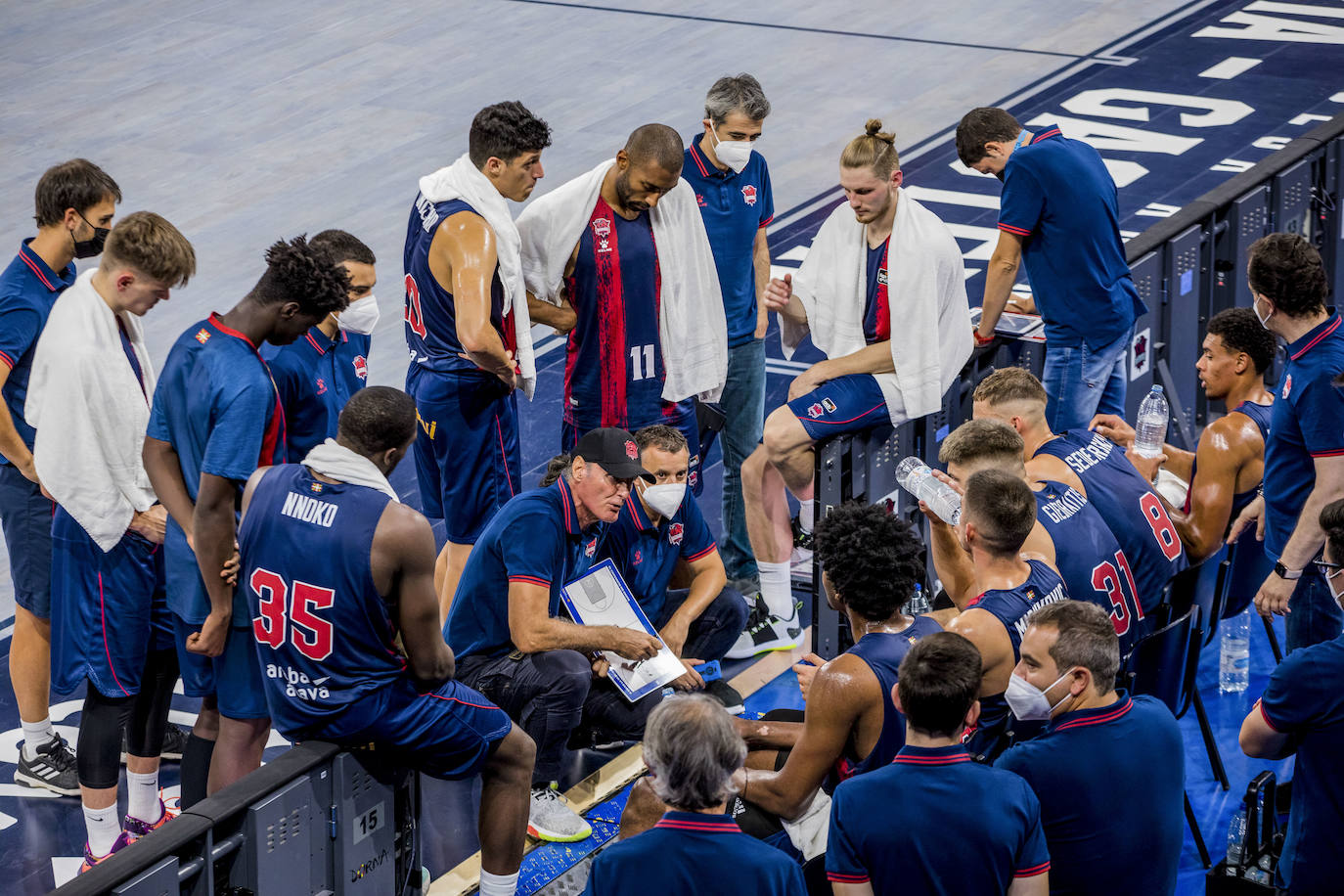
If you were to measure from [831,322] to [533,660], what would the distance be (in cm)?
221

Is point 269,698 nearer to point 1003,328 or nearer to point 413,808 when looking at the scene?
point 413,808

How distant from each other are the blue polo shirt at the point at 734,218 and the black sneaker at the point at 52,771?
3417 mm

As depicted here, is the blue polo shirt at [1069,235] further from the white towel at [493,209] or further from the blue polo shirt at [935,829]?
the blue polo shirt at [935,829]

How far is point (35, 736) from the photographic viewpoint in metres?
6.33

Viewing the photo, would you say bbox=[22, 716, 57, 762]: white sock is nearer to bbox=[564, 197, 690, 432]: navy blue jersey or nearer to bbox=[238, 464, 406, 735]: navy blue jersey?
bbox=[238, 464, 406, 735]: navy blue jersey

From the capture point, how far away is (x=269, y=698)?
4.94m

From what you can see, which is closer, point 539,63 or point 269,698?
point 269,698

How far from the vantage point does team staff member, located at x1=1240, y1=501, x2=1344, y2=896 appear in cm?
456

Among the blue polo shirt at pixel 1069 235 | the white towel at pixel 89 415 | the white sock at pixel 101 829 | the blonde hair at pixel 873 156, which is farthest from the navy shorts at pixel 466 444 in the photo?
the blue polo shirt at pixel 1069 235

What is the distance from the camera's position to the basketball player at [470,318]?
6.54 metres

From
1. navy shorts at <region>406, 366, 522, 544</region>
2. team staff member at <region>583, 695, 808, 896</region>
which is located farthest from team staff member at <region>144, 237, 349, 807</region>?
team staff member at <region>583, 695, 808, 896</region>

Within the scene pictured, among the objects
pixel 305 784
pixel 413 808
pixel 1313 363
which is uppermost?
pixel 1313 363

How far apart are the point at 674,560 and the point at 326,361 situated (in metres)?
1.60

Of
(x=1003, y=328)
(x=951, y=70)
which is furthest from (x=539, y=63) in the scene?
(x=1003, y=328)
